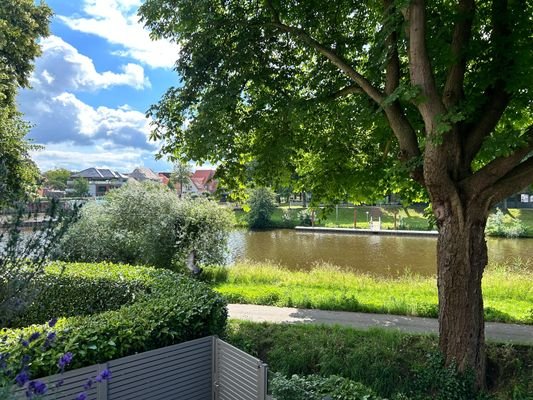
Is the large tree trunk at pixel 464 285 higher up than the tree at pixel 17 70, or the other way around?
the tree at pixel 17 70

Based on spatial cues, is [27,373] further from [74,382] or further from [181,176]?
[181,176]

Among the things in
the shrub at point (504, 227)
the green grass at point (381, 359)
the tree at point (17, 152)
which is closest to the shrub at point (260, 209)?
the shrub at point (504, 227)

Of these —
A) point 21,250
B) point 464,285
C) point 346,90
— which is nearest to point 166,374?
point 21,250

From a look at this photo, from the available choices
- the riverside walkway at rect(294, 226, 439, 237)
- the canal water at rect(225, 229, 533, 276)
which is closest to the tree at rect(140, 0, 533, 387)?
the canal water at rect(225, 229, 533, 276)

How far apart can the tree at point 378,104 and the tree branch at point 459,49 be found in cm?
2

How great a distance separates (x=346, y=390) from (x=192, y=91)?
5266 mm

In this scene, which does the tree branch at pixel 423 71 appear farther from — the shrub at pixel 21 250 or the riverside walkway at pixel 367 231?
the riverside walkway at pixel 367 231

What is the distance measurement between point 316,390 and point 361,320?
491cm

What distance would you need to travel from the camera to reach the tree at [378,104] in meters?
5.18

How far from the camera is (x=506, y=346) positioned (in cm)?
615

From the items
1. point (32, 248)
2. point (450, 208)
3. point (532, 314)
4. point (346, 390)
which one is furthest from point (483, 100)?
point (32, 248)

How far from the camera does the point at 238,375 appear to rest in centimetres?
445

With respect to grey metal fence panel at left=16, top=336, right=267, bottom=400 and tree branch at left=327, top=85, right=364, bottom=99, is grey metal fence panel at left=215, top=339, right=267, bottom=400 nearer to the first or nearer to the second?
grey metal fence panel at left=16, top=336, right=267, bottom=400

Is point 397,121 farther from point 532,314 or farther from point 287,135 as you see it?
point 532,314
